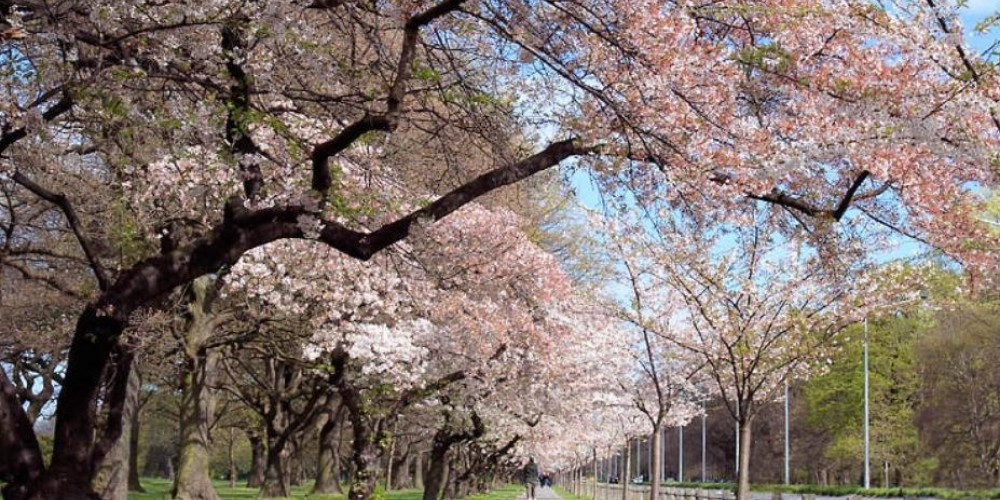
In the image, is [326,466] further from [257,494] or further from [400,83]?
[400,83]

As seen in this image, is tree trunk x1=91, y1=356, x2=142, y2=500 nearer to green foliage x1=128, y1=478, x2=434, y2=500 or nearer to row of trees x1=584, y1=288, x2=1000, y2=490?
green foliage x1=128, y1=478, x2=434, y2=500

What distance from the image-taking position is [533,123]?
8469 millimetres

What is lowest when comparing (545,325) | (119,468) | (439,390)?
(119,468)

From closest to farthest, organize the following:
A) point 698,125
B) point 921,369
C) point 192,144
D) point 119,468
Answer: point 698,125 < point 192,144 < point 119,468 < point 921,369

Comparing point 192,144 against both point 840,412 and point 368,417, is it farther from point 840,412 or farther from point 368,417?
point 840,412

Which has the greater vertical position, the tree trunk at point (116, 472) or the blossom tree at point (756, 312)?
the blossom tree at point (756, 312)

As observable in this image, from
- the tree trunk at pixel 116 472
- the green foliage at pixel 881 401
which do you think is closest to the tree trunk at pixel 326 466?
the tree trunk at pixel 116 472

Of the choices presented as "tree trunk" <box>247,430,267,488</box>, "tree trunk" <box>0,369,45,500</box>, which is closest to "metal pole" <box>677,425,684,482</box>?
"tree trunk" <box>247,430,267,488</box>

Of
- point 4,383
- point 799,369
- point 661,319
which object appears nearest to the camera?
point 4,383

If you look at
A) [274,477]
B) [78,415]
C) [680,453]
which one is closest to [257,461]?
[274,477]

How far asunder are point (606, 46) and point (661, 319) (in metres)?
13.7

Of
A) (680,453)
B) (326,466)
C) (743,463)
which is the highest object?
(743,463)

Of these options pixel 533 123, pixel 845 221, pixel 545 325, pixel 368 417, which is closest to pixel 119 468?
pixel 368 417

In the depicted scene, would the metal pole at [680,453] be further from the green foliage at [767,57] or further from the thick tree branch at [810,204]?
the green foliage at [767,57]
